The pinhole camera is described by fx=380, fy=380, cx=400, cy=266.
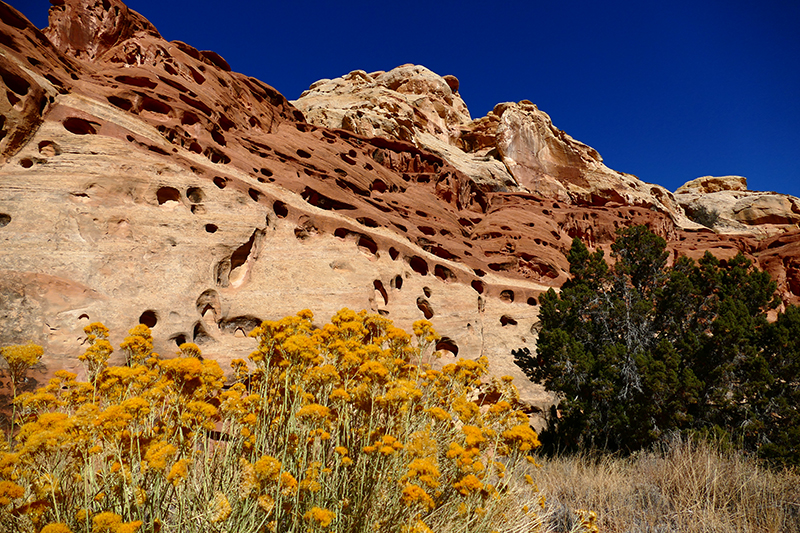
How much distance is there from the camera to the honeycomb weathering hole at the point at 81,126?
10.0 meters

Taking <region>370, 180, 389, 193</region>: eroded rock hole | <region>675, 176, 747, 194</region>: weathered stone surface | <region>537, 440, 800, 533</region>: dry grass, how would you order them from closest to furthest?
<region>537, 440, 800, 533</region>: dry grass, <region>370, 180, 389, 193</region>: eroded rock hole, <region>675, 176, 747, 194</region>: weathered stone surface

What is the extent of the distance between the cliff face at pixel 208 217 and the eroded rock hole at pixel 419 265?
0.05m

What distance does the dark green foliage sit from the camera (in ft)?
26.3

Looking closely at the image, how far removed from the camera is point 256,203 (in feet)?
36.3

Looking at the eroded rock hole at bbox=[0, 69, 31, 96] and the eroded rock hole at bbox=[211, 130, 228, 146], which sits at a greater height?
the eroded rock hole at bbox=[211, 130, 228, 146]

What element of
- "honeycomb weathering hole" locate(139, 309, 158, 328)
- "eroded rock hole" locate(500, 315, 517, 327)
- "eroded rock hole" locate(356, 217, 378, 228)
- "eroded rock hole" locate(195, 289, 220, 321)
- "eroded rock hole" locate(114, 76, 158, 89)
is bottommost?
"honeycomb weathering hole" locate(139, 309, 158, 328)

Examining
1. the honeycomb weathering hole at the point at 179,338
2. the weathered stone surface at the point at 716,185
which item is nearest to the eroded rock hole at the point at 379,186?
the honeycomb weathering hole at the point at 179,338

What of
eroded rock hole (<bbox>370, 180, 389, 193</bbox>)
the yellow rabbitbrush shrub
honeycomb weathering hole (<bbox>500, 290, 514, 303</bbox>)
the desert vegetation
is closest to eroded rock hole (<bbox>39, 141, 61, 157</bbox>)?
the desert vegetation

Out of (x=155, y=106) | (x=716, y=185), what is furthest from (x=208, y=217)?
(x=716, y=185)

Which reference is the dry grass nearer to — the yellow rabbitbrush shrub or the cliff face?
the yellow rabbitbrush shrub

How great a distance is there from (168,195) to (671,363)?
12.7 meters

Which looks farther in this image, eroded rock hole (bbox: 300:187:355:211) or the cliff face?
eroded rock hole (bbox: 300:187:355:211)

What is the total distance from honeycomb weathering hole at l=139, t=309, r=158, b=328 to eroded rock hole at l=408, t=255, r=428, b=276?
7.91m

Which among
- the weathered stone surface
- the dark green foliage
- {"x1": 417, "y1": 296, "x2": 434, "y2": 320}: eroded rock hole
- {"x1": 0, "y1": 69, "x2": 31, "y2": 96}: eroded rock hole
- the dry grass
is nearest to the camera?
the dry grass
